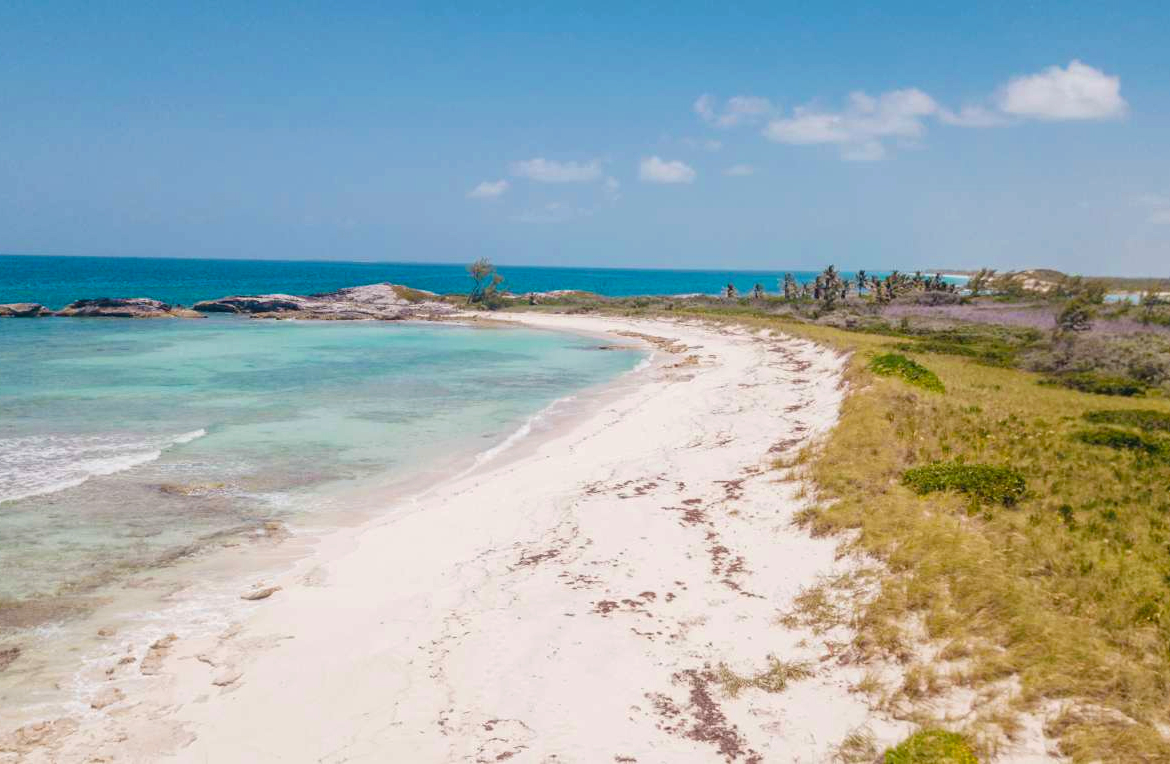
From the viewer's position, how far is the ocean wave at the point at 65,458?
16.7 metres

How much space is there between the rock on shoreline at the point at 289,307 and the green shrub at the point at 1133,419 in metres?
81.8

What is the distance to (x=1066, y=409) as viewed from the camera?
20.9 m

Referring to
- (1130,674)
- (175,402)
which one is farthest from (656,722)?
(175,402)

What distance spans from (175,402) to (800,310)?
65594mm

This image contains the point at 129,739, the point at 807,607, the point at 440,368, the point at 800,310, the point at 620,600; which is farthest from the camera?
the point at 800,310

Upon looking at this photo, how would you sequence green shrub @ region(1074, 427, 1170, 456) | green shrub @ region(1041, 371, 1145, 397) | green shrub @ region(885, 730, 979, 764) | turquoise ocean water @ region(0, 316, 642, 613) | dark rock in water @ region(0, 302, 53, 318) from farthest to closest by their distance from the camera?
dark rock in water @ region(0, 302, 53, 318) < green shrub @ region(1041, 371, 1145, 397) < green shrub @ region(1074, 427, 1170, 456) < turquoise ocean water @ region(0, 316, 642, 613) < green shrub @ region(885, 730, 979, 764)

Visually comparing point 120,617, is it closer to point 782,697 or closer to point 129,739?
point 129,739

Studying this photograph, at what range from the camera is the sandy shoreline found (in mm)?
7051

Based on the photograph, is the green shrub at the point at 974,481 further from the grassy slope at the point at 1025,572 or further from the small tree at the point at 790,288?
the small tree at the point at 790,288

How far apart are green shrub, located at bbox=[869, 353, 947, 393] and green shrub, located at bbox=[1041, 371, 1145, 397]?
24.3 ft

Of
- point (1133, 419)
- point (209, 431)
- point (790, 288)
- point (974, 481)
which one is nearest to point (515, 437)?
point (209, 431)

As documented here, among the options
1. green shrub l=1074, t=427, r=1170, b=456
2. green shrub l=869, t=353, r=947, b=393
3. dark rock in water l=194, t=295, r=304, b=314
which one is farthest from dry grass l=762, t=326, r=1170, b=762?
dark rock in water l=194, t=295, r=304, b=314

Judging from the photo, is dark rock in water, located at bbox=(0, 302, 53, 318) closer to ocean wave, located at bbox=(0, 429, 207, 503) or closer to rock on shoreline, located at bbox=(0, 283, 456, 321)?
rock on shoreline, located at bbox=(0, 283, 456, 321)

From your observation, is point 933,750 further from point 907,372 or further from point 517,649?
point 907,372
